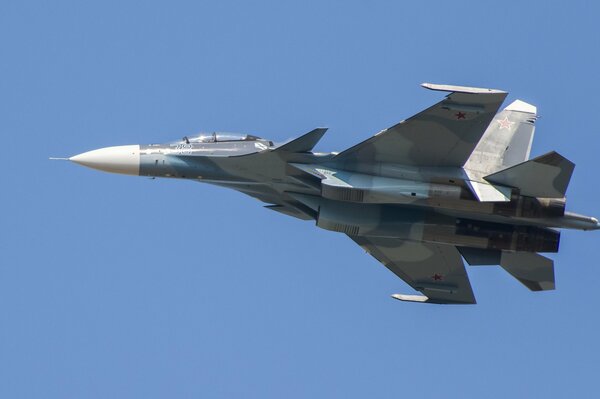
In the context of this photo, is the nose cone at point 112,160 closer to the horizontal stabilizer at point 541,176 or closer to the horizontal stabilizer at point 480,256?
the horizontal stabilizer at point 541,176

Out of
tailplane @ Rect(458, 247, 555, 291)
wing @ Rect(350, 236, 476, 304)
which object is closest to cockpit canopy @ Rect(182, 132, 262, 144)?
wing @ Rect(350, 236, 476, 304)

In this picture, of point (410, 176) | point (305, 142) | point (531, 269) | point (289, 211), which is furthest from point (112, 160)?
point (531, 269)

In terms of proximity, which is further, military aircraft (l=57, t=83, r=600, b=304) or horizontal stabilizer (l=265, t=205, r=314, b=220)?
horizontal stabilizer (l=265, t=205, r=314, b=220)

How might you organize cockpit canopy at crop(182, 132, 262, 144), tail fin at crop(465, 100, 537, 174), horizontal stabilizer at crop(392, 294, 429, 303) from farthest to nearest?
horizontal stabilizer at crop(392, 294, 429, 303) < tail fin at crop(465, 100, 537, 174) < cockpit canopy at crop(182, 132, 262, 144)

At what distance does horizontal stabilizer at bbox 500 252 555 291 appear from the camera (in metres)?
28.7

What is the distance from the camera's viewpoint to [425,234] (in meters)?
27.6

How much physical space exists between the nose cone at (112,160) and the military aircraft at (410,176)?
21 mm

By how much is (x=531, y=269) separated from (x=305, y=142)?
6.38 m

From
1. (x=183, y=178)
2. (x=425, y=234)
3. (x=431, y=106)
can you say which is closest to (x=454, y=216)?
(x=425, y=234)

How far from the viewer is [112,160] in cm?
2689

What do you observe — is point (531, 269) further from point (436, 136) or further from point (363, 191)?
point (363, 191)

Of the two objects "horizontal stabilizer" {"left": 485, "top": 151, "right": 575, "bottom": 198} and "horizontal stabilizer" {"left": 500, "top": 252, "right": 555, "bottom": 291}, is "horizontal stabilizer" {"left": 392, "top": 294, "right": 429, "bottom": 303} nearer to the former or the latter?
"horizontal stabilizer" {"left": 500, "top": 252, "right": 555, "bottom": 291}

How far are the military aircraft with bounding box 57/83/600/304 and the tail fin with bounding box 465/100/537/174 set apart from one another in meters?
0.06

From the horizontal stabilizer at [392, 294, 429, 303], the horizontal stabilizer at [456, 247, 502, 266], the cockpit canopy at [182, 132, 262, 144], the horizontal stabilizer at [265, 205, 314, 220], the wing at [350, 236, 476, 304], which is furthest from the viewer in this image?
the horizontal stabilizer at [392, 294, 429, 303]
